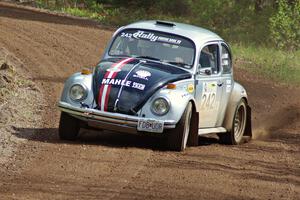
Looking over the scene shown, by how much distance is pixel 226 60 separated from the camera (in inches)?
566

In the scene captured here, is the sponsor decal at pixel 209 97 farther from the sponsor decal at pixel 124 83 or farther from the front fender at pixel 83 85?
the front fender at pixel 83 85

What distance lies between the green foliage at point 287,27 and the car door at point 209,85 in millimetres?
17727

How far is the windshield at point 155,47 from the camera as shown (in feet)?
→ 43.4

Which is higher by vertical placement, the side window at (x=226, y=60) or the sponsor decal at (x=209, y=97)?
the side window at (x=226, y=60)

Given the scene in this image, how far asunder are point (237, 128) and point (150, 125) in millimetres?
3401

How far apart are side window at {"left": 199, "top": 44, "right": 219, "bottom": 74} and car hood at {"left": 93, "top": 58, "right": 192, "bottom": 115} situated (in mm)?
913

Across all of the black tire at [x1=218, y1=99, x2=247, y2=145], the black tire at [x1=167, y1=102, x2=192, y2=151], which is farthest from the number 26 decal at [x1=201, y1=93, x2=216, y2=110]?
the black tire at [x1=218, y1=99, x2=247, y2=145]

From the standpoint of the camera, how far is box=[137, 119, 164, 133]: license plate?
11.8 m

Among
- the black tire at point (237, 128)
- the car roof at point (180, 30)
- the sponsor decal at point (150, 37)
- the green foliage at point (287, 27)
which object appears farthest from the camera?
the green foliage at point (287, 27)

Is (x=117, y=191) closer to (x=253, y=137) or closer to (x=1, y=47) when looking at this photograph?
(x=253, y=137)

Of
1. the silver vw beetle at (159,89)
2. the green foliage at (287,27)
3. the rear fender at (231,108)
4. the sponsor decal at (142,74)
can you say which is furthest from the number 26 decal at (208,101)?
the green foliage at (287,27)

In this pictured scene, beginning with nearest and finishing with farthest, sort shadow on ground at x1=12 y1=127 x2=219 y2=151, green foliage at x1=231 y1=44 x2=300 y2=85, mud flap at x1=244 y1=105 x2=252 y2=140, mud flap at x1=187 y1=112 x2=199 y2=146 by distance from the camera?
shadow on ground at x1=12 y1=127 x2=219 y2=151 < mud flap at x1=187 y1=112 x2=199 y2=146 < mud flap at x1=244 y1=105 x2=252 y2=140 < green foliage at x1=231 y1=44 x2=300 y2=85

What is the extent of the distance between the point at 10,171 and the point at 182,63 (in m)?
3.99

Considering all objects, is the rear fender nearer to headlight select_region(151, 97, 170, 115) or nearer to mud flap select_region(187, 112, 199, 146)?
mud flap select_region(187, 112, 199, 146)
